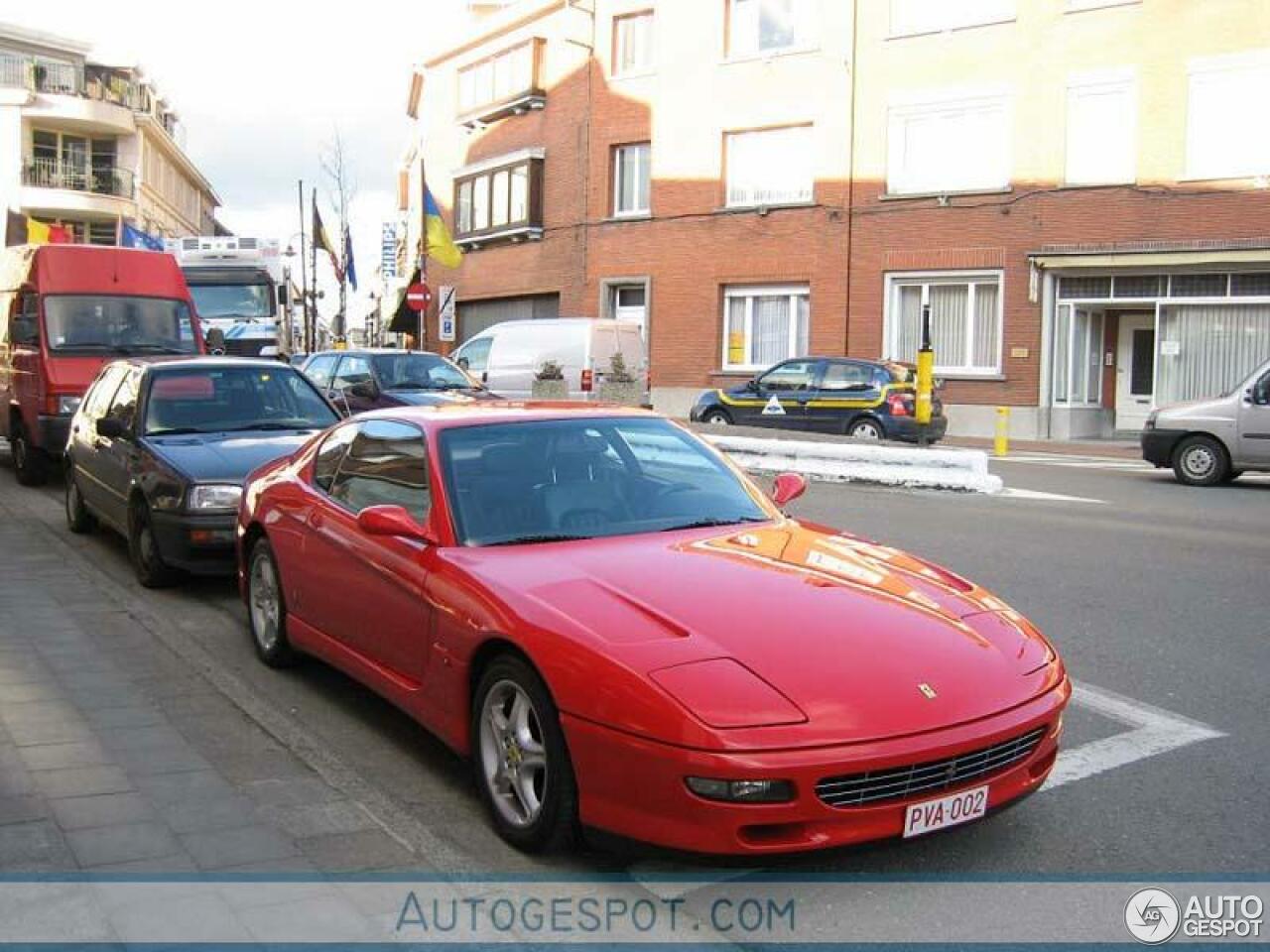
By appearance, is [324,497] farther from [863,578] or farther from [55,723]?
[863,578]

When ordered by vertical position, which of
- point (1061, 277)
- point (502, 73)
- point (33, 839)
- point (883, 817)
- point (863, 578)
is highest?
point (502, 73)

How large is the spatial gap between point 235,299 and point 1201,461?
17.6 meters

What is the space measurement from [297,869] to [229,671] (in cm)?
272

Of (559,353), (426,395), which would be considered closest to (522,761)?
(426,395)

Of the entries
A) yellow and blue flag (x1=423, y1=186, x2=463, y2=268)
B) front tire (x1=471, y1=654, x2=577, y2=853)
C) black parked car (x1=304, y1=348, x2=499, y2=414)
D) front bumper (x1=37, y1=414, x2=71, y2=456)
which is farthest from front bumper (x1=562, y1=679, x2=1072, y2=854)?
yellow and blue flag (x1=423, y1=186, x2=463, y2=268)

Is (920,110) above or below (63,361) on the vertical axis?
above

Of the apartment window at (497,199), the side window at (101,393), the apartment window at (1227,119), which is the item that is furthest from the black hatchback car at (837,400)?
the apartment window at (497,199)

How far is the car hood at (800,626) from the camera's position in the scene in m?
3.69

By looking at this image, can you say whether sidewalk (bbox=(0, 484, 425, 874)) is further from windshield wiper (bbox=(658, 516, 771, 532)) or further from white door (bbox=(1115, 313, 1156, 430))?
white door (bbox=(1115, 313, 1156, 430))

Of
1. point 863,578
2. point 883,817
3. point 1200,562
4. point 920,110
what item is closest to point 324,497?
point 863,578

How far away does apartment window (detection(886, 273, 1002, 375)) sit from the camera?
25.5 metres

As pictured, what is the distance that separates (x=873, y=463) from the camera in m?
15.0

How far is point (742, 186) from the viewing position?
29.1 metres

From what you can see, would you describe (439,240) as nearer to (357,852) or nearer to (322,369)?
(322,369)
